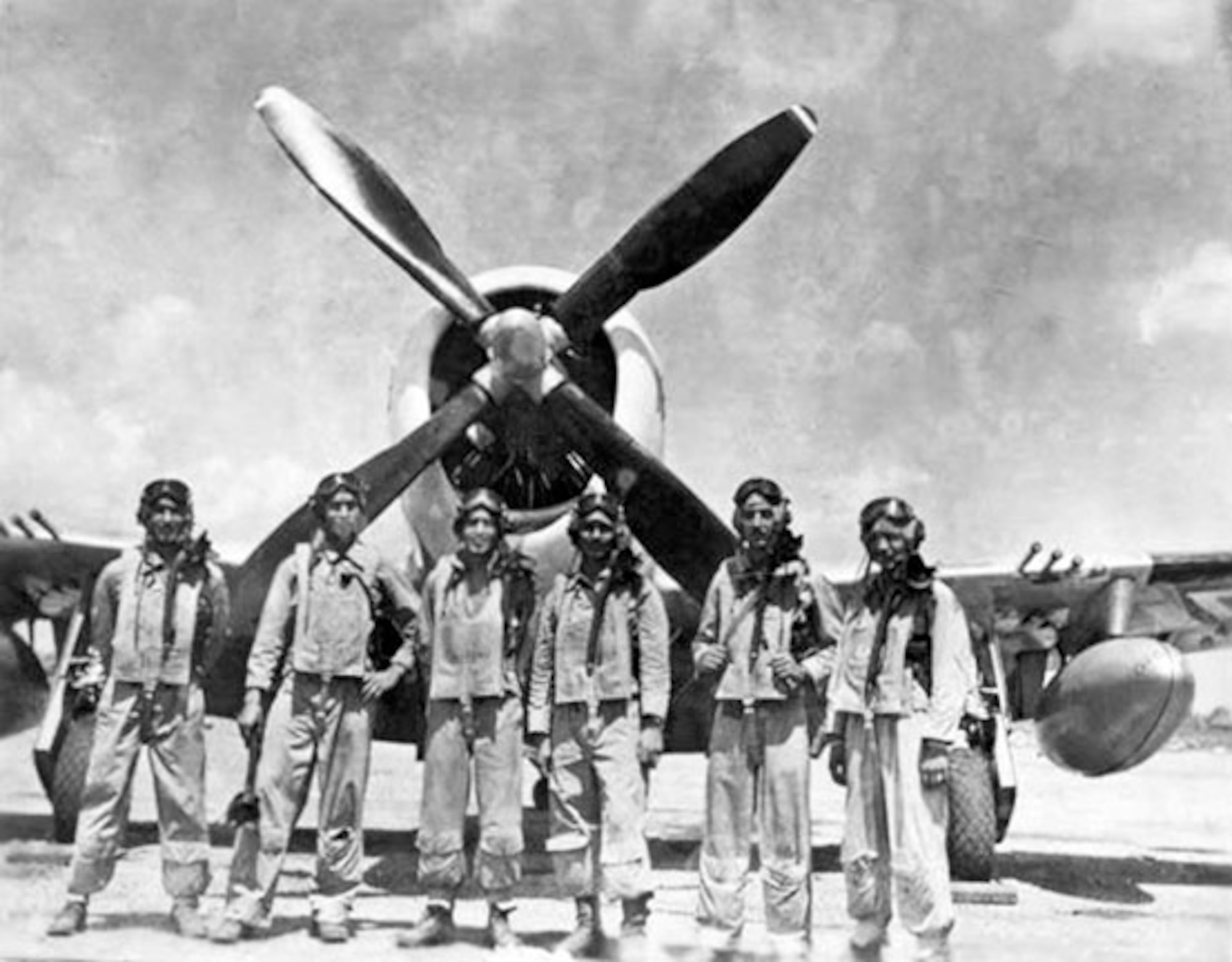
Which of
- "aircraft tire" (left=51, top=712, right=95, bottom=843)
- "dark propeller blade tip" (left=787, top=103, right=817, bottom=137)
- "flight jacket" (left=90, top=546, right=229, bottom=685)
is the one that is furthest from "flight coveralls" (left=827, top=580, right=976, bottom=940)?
"aircraft tire" (left=51, top=712, right=95, bottom=843)

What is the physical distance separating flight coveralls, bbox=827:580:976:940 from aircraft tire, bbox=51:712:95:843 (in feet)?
16.5

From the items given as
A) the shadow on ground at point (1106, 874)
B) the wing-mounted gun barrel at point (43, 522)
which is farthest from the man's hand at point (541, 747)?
the wing-mounted gun barrel at point (43, 522)

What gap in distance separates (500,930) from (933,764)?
1.82 m

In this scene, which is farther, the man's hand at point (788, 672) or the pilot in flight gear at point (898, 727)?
the man's hand at point (788, 672)

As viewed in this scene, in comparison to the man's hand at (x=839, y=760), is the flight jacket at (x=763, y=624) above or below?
above

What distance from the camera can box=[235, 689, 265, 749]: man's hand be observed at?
5.87 m

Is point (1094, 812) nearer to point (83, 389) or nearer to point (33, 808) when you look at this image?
point (33, 808)

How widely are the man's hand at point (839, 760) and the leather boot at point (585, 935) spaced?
1136 mm

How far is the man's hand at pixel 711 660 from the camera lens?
587 centimetres

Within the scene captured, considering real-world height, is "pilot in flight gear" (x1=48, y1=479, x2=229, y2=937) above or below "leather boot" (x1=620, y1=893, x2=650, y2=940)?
above

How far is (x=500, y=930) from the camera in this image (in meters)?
5.61

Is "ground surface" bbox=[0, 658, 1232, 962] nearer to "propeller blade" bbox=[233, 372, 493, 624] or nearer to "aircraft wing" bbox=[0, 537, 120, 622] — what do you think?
"aircraft wing" bbox=[0, 537, 120, 622]

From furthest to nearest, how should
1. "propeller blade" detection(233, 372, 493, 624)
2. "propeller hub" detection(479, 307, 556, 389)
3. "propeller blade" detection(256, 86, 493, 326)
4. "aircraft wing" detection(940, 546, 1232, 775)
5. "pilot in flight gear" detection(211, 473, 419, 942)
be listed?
1. "aircraft wing" detection(940, 546, 1232, 775)
2. "propeller blade" detection(256, 86, 493, 326)
3. "propeller hub" detection(479, 307, 556, 389)
4. "propeller blade" detection(233, 372, 493, 624)
5. "pilot in flight gear" detection(211, 473, 419, 942)

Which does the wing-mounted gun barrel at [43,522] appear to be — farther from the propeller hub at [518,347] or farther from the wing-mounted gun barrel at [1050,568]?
the wing-mounted gun barrel at [1050,568]
